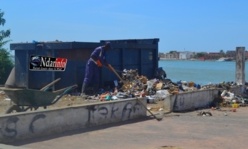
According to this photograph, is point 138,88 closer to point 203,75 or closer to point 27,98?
point 27,98

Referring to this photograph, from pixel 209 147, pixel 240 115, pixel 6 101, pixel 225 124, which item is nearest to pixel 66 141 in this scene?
pixel 209 147

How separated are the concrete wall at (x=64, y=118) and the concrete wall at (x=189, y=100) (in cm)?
172

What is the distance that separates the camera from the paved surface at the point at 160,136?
8.24 metres

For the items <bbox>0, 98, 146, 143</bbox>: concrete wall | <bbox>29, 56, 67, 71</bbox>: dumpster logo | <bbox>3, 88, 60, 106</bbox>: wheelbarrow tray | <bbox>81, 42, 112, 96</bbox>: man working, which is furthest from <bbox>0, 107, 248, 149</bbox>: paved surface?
<bbox>81, 42, 112, 96</bbox>: man working

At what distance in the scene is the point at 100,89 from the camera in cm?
1758

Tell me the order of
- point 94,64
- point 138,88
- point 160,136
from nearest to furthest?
point 160,136 < point 94,64 < point 138,88

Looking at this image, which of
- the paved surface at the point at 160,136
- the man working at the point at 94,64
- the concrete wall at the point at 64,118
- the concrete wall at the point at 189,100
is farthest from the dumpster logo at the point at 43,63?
the concrete wall at the point at 189,100

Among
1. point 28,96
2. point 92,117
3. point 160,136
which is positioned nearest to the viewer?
point 160,136

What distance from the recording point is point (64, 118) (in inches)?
371

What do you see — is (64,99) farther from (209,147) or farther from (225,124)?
(209,147)

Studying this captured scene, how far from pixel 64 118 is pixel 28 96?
116cm

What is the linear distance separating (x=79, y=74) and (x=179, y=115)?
18.5ft

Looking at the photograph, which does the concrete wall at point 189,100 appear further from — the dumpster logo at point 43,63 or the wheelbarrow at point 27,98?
the wheelbarrow at point 27,98

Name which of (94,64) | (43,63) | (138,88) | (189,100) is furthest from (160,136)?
(138,88)
